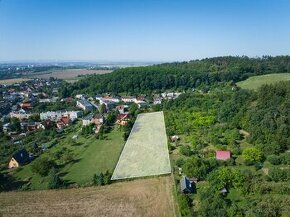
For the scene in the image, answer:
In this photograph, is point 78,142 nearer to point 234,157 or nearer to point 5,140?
point 5,140

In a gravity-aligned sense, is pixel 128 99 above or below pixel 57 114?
above

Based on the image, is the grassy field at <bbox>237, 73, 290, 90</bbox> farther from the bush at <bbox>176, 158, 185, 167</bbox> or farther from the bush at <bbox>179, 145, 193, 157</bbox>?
the bush at <bbox>176, 158, 185, 167</bbox>

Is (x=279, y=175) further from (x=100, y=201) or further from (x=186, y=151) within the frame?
(x=100, y=201)

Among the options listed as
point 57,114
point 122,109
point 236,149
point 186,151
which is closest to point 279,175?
point 236,149

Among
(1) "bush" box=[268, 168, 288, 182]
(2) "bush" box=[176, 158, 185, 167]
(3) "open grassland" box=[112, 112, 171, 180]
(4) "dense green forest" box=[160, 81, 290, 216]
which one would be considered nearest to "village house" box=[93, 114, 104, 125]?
(3) "open grassland" box=[112, 112, 171, 180]

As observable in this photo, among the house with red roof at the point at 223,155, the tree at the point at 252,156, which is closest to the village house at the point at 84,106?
the house with red roof at the point at 223,155

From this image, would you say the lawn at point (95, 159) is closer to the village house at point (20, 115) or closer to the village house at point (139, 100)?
the village house at point (20, 115)
